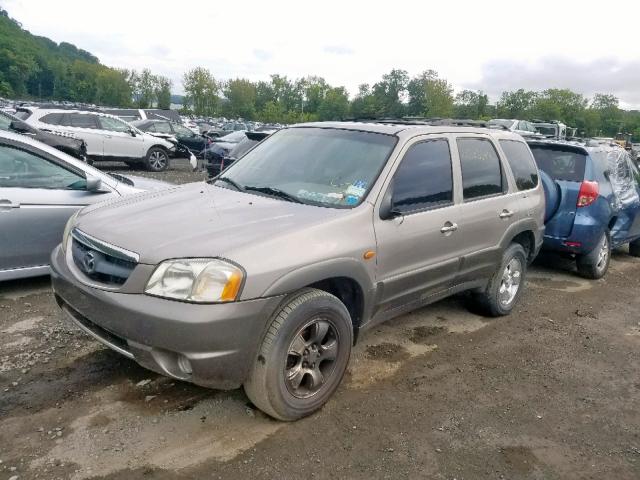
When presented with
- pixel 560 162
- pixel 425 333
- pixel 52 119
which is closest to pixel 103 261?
pixel 425 333

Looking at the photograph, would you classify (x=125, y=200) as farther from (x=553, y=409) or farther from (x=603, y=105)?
(x=603, y=105)

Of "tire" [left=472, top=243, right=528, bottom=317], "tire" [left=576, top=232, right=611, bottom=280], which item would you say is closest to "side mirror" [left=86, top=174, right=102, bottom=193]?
"tire" [left=472, top=243, right=528, bottom=317]

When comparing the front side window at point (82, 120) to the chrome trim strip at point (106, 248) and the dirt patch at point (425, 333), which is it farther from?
the dirt patch at point (425, 333)

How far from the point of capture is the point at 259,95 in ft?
373

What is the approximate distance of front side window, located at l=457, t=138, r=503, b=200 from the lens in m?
4.37

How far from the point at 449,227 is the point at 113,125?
13323 millimetres

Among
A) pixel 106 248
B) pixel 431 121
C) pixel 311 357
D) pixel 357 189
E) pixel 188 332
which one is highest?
pixel 431 121

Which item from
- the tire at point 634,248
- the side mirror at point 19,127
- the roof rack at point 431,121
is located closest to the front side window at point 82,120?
the side mirror at point 19,127

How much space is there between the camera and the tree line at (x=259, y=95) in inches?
3489

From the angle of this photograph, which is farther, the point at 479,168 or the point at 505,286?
the point at 505,286

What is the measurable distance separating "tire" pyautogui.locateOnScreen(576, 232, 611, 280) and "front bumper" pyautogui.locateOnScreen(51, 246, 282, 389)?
521cm

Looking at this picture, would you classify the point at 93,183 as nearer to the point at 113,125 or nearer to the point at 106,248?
the point at 106,248

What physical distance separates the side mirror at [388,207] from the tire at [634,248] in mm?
6780

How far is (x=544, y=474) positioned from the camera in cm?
290
